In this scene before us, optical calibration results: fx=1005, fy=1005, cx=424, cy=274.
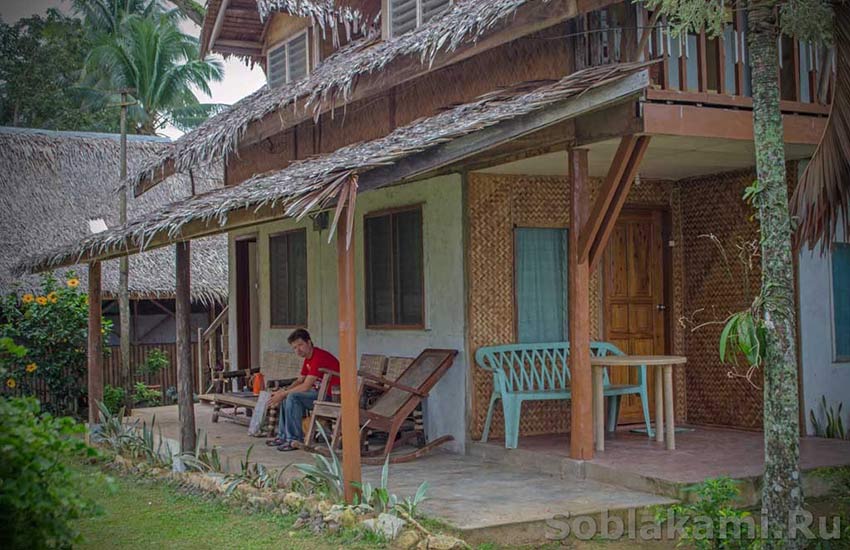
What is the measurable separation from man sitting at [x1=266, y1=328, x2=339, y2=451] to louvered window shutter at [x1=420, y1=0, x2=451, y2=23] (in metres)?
3.51

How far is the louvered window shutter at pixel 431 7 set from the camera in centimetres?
1026

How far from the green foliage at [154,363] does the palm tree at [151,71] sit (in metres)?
9.25

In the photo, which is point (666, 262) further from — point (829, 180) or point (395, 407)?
point (829, 180)

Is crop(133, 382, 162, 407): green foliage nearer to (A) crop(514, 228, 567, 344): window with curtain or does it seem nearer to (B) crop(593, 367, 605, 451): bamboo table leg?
(A) crop(514, 228, 567, 344): window with curtain

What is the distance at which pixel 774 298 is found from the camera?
5.46m

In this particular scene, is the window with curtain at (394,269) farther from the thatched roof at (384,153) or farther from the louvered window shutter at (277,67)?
the louvered window shutter at (277,67)

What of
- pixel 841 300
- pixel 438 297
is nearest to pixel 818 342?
pixel 841 300

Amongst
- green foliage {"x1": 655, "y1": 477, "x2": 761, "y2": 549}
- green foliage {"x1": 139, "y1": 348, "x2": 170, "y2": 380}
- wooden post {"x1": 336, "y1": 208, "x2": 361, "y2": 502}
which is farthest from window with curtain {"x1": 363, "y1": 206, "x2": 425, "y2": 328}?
green foliage {"x1": 139, "y1": 348, "x2": 170, "y2": 380}

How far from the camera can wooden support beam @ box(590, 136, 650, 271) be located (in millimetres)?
7375

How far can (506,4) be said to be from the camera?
760 cm

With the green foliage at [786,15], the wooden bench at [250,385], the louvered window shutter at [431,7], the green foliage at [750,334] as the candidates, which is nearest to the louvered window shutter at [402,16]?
the louvered window shutter at [431,7]

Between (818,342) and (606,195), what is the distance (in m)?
2.79

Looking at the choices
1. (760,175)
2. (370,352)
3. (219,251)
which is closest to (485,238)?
(370,352)

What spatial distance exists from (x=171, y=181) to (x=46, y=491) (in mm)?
16925
